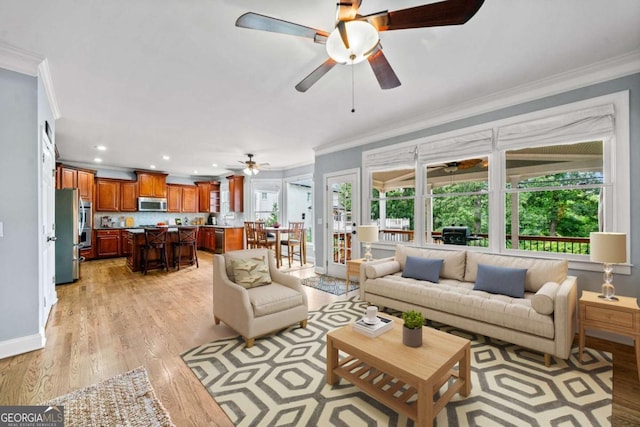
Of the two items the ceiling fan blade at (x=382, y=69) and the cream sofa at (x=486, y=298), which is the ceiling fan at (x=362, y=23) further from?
the cream sofa at (x=486, y=298)

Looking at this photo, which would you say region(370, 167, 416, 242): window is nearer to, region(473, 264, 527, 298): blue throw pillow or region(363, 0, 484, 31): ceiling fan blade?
region(473, 264, 527, 298): blue throw pillow

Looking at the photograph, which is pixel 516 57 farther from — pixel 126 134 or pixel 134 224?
pixel 134 224

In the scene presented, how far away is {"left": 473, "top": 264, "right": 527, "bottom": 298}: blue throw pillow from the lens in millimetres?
2777

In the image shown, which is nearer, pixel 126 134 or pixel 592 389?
pixel 592 389

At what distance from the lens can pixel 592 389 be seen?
1.99m

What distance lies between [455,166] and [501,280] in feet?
5.68

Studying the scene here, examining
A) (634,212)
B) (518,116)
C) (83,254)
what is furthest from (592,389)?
(83,254)

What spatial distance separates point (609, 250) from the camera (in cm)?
236

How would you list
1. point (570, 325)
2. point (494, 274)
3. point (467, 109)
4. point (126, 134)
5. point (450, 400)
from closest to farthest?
1. point (450, 400)
2. point (570, 325)
3. point (494, 274)
4. point (467, 109)
5. point (126, 134)

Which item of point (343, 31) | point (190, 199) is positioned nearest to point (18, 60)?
point (343, 31)

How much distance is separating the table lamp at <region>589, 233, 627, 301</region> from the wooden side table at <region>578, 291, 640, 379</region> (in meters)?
0.10

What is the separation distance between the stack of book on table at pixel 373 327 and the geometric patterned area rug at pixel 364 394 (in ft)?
1.32

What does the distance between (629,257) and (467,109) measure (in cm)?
230

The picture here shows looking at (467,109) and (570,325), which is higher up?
(467,109)
